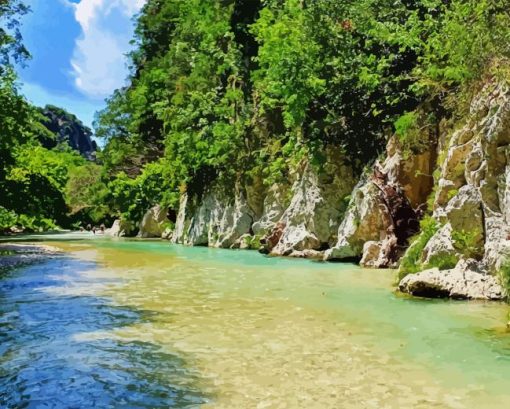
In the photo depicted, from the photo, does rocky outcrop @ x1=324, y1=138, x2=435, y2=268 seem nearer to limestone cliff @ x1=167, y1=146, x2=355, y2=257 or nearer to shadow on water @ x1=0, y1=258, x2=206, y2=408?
limestone cliff @ x1=167, y1=146, x2=355, y2=257

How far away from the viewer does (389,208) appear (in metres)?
19.4

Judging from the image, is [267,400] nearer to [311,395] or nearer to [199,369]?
[311,395]

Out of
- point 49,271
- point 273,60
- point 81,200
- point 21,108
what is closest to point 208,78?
point 273,60

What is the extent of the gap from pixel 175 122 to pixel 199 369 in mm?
32369

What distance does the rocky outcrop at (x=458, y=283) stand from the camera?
37.2ft

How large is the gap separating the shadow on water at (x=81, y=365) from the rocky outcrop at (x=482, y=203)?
6369 millimetres

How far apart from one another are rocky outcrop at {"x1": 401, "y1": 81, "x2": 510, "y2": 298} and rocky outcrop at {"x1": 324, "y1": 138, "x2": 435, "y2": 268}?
5001 mm

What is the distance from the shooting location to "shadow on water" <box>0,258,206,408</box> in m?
5.46

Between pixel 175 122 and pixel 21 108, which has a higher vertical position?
pixel 175 122

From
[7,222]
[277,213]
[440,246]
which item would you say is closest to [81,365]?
[440,246]

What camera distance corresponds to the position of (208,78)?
37875 mm

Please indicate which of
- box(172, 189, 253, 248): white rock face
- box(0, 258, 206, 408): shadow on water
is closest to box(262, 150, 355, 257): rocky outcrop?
box(172, 189, 253, 248): white rock face

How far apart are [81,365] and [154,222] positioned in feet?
139

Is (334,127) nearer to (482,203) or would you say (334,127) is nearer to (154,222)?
(482,203)
